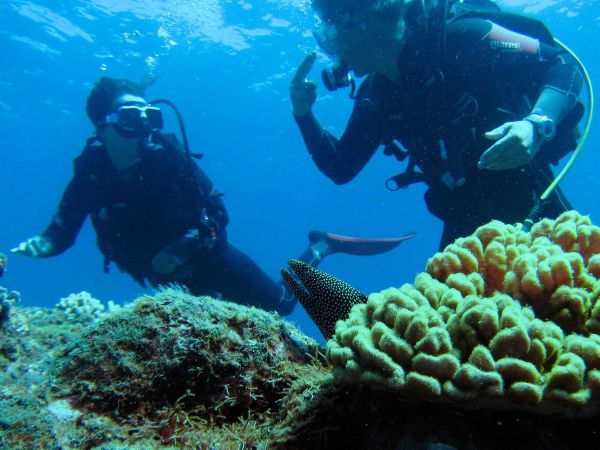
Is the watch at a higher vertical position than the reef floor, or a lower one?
higher

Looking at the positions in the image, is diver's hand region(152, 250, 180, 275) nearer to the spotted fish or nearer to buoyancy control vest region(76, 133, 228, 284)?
buoyancy control vest region(76, 133, 228, 284)

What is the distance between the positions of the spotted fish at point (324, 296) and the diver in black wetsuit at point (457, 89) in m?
3.14

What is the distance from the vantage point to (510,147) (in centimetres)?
346

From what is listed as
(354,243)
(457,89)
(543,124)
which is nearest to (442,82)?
(457,89)

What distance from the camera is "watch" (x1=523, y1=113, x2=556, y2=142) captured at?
3.79 m

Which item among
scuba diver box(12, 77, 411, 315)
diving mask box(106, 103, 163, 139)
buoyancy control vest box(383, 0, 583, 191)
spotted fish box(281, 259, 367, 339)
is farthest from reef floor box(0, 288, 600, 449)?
diving mask box(106, 103, 163, 139)

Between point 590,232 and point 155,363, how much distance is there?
106 inches

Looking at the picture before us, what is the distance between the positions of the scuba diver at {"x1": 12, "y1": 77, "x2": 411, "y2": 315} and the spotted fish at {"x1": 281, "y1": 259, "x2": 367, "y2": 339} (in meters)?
4.82

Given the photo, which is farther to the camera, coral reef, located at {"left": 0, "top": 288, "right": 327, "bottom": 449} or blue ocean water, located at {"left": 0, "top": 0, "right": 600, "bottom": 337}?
blue ocean water, located at {"left": 0, "top": 0, "right": 600, "bottom": 337}

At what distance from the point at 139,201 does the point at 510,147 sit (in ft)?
20.7

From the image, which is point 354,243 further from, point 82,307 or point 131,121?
point 82,307

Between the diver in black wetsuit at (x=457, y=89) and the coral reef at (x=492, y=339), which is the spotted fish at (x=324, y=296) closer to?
the coral reef at (x=492, y=339)

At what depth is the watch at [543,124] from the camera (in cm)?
379

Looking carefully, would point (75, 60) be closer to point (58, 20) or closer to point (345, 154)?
point (58, 20)
